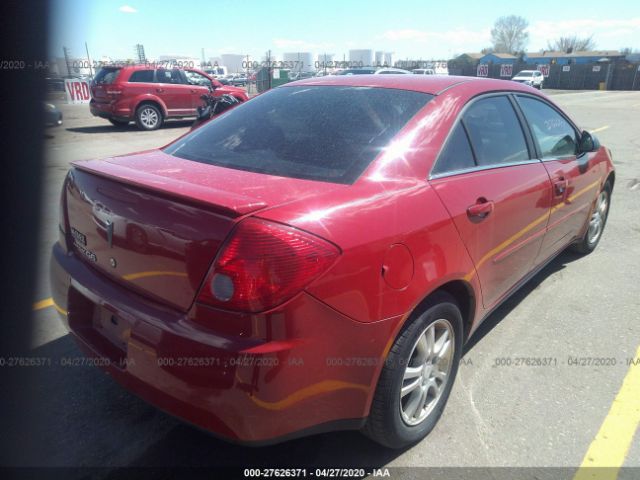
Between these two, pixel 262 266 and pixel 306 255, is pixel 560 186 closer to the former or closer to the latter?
pixel 306 255

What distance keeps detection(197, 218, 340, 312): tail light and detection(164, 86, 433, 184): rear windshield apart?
50cm

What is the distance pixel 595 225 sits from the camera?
457 centimetres

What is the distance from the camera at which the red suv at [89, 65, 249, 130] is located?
13.2 m

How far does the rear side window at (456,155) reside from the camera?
2277 mm

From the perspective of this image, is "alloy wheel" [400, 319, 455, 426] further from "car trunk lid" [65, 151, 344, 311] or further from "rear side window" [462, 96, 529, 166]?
"rear side window" [462, 96, 529, 166]

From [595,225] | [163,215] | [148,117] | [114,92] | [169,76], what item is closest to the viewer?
[163,215]

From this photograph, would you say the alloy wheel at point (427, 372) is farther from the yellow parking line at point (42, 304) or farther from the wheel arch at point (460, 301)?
the yellow parking line at point (42, 304)

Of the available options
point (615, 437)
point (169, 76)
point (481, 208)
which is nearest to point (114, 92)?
point (169, 76)

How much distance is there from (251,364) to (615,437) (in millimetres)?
1935

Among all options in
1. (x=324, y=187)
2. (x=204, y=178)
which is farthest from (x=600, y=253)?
(x=204, y=178)

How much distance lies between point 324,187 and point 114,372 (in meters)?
1.14

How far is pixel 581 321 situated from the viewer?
3455 millimetres

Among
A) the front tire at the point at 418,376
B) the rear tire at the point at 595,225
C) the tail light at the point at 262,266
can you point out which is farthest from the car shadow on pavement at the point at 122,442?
the rear tire at the point at 595,225

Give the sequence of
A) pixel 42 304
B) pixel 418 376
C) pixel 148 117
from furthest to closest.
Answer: pixel 148 117 < pixel 42 304 < pixel 418 376
